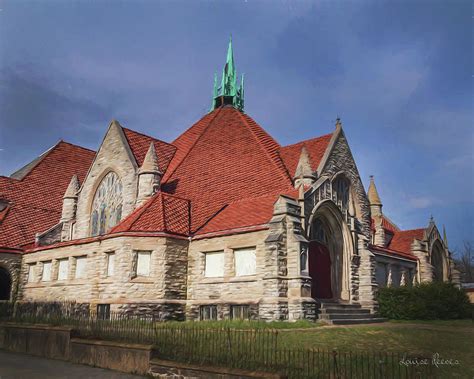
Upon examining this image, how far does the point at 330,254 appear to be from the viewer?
76.1 ft

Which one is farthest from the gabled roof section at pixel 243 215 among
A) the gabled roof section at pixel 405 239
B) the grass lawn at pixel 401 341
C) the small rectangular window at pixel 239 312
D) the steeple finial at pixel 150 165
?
the gabled roof section at pixel 405 239

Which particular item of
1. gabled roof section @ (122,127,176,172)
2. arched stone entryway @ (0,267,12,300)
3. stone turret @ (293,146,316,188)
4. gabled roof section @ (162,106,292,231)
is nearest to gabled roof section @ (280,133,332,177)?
gabled roof section @ (162,106,292,231)

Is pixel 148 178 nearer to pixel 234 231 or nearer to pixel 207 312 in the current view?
pixel 234 231

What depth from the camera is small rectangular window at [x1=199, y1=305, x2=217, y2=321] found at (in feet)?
66.0

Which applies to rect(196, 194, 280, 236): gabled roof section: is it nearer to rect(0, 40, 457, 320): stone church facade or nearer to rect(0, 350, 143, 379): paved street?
rect(0, 40, 457, 320): stone church facade

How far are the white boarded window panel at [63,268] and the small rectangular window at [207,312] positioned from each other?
9.10 meters

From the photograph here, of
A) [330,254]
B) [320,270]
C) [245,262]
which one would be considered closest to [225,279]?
[245,262]

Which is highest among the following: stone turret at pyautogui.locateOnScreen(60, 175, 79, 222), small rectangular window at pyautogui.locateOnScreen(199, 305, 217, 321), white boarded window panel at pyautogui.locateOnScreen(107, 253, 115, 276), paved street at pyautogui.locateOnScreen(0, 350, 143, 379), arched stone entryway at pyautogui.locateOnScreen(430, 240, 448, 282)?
stone turret at pyautogui.locateOnScreen(60, 175, 79, 222)

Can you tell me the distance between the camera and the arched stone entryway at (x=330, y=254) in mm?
22016

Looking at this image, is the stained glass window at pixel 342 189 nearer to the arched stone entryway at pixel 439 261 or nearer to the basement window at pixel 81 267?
the arched stone entryway at pixel 439 261

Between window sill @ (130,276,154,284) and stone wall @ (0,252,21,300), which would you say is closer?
window sill @ (130,276,154,284)

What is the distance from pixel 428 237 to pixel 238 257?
1787cm

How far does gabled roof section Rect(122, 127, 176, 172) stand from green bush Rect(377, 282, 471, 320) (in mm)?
15951

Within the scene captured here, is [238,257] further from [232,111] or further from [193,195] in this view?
[232,111]
